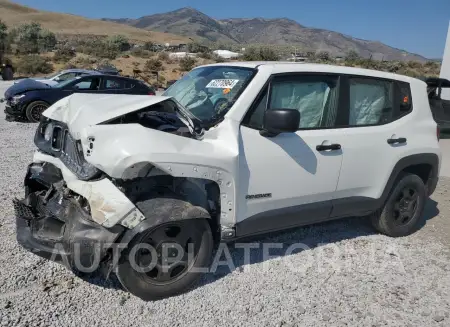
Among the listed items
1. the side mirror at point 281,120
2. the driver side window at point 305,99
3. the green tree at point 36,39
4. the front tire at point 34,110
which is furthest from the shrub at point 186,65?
the side mirror at point 281,120

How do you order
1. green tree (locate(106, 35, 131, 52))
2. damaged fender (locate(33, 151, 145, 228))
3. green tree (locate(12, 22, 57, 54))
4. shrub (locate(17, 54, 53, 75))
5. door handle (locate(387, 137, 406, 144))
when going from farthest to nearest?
green tree (locate(106, 35, 131, 52)), green tree (locate(12, 22, 57, 54)), shrub (locate(17, 54, 53, 75)), door handle (locate(387, 137, 406, 144)), damaged fender (locate(33, 151, 145, 228))

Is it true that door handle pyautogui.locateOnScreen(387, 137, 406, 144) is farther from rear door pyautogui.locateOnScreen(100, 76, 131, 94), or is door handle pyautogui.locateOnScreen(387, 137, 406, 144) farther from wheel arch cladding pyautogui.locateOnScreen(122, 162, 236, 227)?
rear door pyautogui.locateOnScreen(100, 76, 131, 94)

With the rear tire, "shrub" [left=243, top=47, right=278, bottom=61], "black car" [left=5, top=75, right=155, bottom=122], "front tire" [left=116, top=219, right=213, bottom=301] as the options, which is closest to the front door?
"front tire" [left=116, top=219, right=213, bottom=301]

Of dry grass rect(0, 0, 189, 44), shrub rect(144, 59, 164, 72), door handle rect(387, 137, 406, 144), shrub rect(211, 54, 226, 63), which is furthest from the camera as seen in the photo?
dry grass rect(0, 0, 189, 44)

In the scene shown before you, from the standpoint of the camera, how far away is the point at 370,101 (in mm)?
4113

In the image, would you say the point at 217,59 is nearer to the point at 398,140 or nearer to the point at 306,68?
the point at 398,140

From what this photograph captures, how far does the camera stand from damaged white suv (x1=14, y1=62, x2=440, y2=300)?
2.81 meters

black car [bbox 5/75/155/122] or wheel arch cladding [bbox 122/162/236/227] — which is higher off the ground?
wheel arch cladding [bbox 122/162/236/227]

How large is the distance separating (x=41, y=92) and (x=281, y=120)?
9362 millimetres

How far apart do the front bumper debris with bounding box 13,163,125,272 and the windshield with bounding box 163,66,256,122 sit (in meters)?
1.25

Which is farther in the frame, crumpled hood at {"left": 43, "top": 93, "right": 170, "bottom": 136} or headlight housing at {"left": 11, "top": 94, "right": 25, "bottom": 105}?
headlight housing at {"left": 11, "top": 94, "right": 25, "bottom": 105}

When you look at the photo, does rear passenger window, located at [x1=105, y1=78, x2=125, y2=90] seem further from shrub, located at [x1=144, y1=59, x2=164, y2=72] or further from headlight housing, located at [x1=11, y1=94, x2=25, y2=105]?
shrub, located at [x1=144, y1=59, x2=164, y2=72]

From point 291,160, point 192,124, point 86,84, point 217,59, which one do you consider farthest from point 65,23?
point 291,160

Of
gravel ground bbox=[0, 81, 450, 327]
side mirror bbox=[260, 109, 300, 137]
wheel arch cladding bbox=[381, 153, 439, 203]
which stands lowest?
gravel ground bbox=[0, 81, 450, 327]
